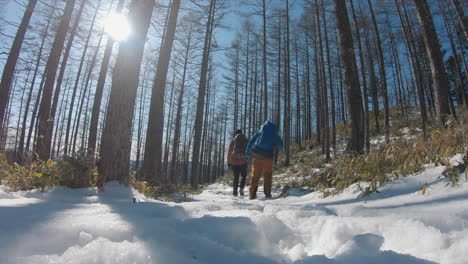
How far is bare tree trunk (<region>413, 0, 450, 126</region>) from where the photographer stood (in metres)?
5.06

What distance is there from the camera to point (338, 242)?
1.32m

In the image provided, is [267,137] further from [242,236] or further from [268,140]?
[242,236]

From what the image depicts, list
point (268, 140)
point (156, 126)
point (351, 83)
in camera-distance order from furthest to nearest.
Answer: point (156, 126)
point (351, 83)
point (268, 140)

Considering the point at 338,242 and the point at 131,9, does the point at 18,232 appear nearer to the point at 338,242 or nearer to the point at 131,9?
the point at 338,242

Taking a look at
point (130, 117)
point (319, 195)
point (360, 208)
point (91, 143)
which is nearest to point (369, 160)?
point (319, 195)

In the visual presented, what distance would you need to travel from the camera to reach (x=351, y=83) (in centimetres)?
512

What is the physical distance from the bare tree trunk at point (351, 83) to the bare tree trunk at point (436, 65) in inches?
64.6

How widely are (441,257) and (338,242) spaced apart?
1.48 feet

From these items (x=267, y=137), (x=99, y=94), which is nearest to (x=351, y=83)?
(x=267, y=137)

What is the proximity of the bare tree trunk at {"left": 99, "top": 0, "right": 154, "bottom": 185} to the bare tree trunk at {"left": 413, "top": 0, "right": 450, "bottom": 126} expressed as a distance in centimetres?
617

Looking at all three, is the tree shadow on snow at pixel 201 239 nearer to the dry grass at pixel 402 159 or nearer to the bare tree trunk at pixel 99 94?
the dry grass at pixel 402 159

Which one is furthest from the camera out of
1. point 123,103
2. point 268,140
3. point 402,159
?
point 268,140

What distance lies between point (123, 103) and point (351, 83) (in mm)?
4736

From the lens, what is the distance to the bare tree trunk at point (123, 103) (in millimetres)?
3340
